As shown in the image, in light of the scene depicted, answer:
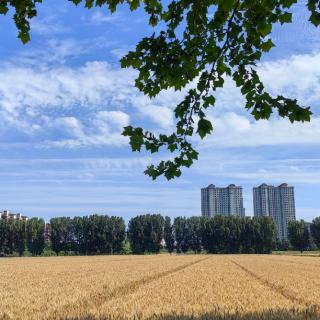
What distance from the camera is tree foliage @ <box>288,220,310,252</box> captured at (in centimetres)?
14138

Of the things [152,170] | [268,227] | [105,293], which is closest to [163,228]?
[268,227]

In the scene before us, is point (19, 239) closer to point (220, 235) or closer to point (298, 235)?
point (220, 235)

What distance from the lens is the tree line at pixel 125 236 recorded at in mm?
135125

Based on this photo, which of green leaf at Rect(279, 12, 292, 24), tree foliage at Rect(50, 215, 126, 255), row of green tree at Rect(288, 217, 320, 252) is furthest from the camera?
row of green tree at Rect(288, 217, 320, 252)

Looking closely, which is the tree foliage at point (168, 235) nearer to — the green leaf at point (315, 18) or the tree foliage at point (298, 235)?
the tree foliage at point (298, 235)

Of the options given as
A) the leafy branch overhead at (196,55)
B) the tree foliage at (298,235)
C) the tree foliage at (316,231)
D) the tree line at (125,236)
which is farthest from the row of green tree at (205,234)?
the leafy branch overhead at (196,55)

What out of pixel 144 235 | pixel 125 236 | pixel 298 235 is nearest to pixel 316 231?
pixel 298 235

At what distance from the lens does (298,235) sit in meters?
141

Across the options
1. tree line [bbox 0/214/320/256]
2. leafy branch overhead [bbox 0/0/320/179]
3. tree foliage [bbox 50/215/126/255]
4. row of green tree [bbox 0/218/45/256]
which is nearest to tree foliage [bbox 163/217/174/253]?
tree line [bbox 0/214/320/256]

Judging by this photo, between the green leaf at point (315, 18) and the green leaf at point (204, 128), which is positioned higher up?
the green leaf at point (315, 18)

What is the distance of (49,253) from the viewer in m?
140

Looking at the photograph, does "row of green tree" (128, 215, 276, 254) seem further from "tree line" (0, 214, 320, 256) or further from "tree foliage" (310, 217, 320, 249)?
"tree foliage" (310, 217, 320, 249)

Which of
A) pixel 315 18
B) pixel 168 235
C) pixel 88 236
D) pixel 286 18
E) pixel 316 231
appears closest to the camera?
pixel 315 18

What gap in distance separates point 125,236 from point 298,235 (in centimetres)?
5149
